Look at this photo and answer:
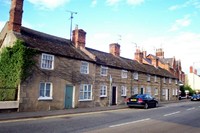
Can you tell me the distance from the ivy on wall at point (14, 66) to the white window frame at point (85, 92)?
22.5 feet

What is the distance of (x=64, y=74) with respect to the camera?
68.5 feet

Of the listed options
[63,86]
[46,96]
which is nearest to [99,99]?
[63,86]

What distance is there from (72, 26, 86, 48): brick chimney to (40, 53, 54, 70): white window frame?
686 centimetres

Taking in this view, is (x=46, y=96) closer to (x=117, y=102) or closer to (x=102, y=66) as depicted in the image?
(x=102, y=66)

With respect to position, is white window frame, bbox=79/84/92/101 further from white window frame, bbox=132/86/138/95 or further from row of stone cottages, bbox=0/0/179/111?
white window frame, bbox=132/86/138/95

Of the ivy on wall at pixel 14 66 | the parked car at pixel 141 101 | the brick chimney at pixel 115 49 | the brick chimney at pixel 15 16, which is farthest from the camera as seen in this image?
the brick chimney at pixel 115 49

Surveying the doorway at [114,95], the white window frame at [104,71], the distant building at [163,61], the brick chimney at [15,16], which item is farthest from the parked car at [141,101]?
the distant building at [163,61]

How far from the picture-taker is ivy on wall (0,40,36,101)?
17.0m

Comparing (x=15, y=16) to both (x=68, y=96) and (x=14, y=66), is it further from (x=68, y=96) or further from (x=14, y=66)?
(x=68, y=96)

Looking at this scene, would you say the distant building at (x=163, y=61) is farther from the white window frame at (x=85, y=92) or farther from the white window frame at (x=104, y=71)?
the white window frame at (x=85, y=92)

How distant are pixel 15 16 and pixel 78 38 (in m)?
8.64

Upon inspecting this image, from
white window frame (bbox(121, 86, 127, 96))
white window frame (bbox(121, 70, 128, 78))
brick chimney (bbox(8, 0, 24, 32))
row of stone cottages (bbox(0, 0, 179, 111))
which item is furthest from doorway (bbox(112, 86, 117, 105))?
brick chimney (bbox(8, 0, 24, 32))

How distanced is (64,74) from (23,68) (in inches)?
181

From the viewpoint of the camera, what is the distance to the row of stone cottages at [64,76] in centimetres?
1839
